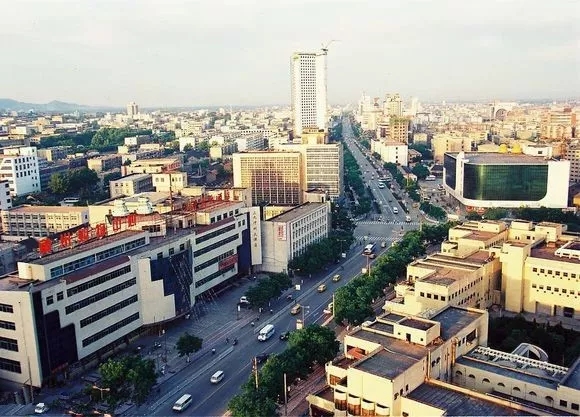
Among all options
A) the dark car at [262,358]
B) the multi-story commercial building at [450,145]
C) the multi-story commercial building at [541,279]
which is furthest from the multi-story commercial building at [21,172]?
the multi-story commercial building at [450,145]

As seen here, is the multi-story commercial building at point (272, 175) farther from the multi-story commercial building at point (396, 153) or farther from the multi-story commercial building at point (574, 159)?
the multi-story commercial building at point (396, 153)

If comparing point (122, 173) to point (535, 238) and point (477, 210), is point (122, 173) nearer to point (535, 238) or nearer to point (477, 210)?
point (477, 210)

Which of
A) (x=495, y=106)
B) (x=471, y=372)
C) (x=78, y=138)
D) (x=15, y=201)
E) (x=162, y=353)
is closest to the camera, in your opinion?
(x=471, y=372)

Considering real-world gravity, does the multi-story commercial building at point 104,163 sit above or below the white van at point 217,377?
above

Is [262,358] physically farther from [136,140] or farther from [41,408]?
[136,140]

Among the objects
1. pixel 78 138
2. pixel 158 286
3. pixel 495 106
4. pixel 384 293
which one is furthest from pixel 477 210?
pixel 495 106

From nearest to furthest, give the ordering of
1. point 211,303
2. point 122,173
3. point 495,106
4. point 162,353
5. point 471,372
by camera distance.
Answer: point 471,372
point 162,353
point 211,303
point 122,173
point 495,106

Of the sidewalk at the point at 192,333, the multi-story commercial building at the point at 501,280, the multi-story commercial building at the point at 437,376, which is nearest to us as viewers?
the multi-story commercial building at the point at 437,376
